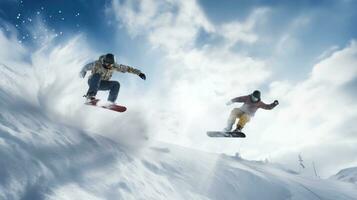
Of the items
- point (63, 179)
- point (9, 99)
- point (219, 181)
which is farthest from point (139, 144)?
point (63, 179)

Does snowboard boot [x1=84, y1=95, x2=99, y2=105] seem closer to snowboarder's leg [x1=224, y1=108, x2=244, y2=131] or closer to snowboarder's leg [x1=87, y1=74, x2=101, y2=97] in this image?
snowboarder's leg [x1=87, y1=74, x2=101, y2=97]

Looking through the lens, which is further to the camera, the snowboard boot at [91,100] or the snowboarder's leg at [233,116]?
the snowboarder's leg at [233,116]

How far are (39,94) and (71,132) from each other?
319cm

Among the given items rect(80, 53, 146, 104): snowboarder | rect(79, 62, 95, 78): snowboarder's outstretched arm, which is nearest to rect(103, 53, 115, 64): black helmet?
rect(80, 53, 146, 104): snowboarder

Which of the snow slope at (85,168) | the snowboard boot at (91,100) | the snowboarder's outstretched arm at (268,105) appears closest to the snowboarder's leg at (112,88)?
the snowboard boot at (91,100)

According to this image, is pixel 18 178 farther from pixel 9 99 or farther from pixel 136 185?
pixel 9 99

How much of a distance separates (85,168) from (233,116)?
7114 mm

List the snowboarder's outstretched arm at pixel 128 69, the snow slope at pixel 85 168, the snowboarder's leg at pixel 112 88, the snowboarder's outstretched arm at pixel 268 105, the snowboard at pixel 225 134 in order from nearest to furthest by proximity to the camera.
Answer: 1. the snow slope at pixel 85 168
2. the snowboarder's outstretched arm at pixel 128 69
3. the snowboarder's leg at pixel 112 88
4. the snowboarder's outstretched arm at pixel 268 105
5. the snowboard at pixel 225 134

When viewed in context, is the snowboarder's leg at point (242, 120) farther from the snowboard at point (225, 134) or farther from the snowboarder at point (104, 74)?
the snowboarder at point (104, 74)

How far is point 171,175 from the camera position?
38.6ft

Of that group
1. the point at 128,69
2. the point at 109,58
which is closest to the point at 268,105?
the point at 128,69

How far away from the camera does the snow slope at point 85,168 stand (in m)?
6.34

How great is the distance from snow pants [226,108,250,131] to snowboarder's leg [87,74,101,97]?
5.22 metres

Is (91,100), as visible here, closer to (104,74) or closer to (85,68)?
(104,74)
